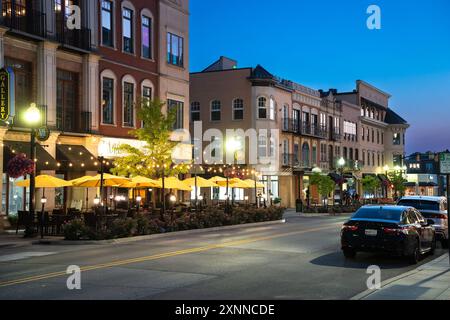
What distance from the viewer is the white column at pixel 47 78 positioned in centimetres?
2862

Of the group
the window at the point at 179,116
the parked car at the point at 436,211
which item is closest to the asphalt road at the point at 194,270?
the parked car at the point at 436,211

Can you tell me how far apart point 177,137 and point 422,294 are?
101ft

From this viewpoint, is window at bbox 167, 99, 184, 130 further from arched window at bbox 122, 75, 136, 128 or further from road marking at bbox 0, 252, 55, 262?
road marking at bbox 0, 252, 55, 262

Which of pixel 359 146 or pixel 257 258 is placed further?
pixel 359 146

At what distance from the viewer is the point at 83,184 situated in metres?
26.4

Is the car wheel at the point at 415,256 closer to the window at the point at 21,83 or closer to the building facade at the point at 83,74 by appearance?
the building facade at the point at 83,74

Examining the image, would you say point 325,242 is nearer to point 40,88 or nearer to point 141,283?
point 141,283

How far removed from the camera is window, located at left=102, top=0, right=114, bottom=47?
3372 centimetres

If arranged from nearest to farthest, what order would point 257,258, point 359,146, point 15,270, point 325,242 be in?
point 15,270
point 257,258
point 325,242
point 359,146

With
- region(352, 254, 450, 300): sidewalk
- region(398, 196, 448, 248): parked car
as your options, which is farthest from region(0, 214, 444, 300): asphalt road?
region(398, 196, 448, 248): parked car

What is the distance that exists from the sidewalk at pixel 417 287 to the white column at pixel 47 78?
809 inches

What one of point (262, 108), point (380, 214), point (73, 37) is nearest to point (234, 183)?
point (73, 37)

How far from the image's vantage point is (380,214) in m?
15.9
